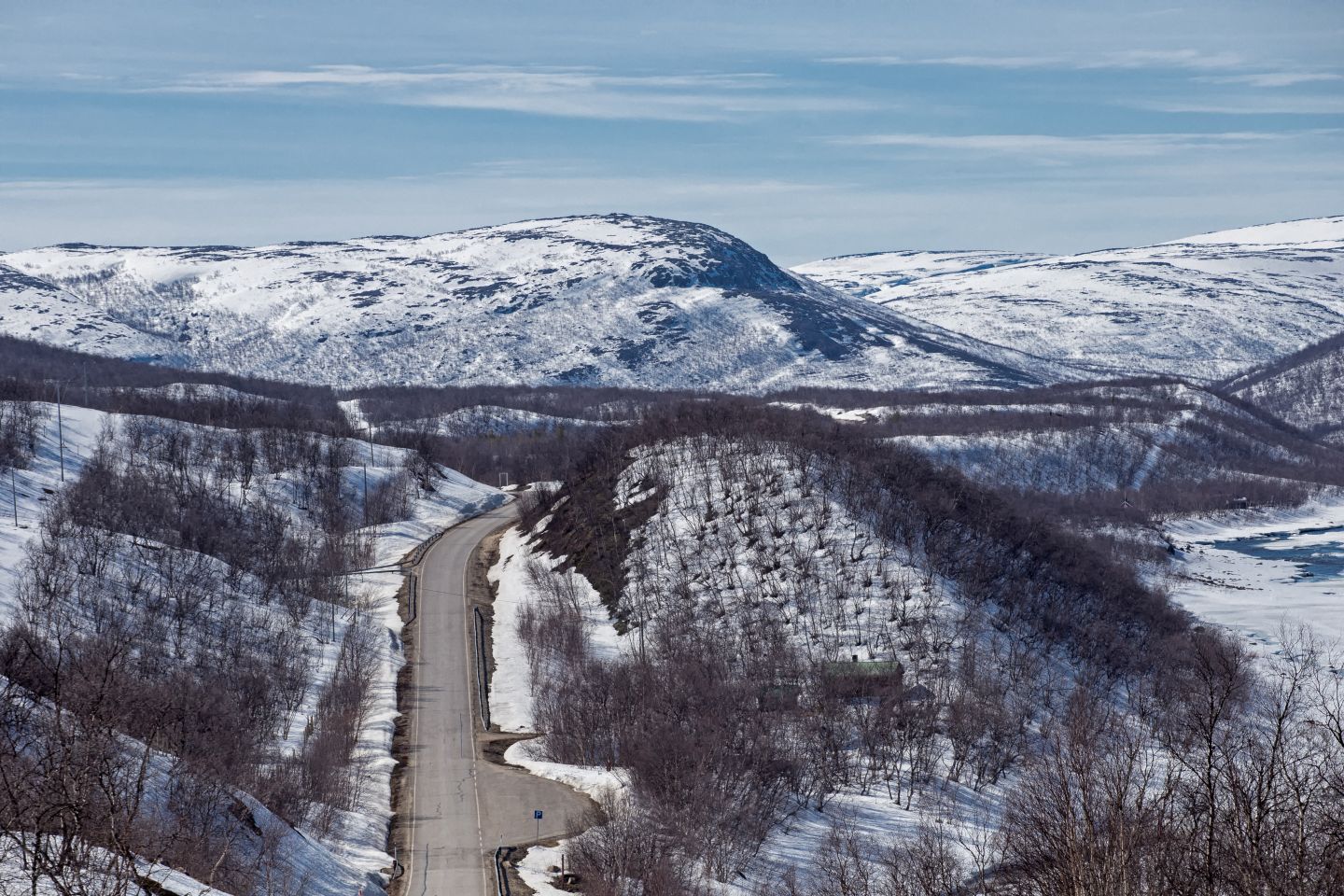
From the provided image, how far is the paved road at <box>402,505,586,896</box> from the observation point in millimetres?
44750

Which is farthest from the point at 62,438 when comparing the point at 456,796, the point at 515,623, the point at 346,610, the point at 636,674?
the point at 456,796

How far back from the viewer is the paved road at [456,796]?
147ft

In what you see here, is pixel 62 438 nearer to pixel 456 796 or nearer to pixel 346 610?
pixel 346 610

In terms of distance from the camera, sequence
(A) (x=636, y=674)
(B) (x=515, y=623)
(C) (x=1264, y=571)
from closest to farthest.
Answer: (A) (x=636, y=674)
(B) (x=515, y=623)
(C) (x=1264, y=571)

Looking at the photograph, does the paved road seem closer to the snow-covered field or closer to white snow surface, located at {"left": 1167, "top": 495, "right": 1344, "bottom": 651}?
the snow-covered field

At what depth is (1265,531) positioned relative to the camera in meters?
157

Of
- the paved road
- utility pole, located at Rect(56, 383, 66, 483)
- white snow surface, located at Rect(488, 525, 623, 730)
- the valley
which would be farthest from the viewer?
utility pole, located at Rect(56, 383, 66, 483)

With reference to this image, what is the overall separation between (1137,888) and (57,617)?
181ft

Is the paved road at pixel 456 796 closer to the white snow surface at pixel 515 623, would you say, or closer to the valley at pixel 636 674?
the valley at pixel 636 674

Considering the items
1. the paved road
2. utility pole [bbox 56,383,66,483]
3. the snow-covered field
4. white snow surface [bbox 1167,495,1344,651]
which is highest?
utility pole [bbox 56,383,66,483]

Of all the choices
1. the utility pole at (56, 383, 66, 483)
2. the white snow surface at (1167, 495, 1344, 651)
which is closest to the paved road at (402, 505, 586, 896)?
the utility pole at (56, 383, 66, 483)

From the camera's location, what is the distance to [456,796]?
52.9 metres

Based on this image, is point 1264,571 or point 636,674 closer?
point 636,674

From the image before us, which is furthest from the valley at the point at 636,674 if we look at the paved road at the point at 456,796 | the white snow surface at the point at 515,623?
the white snow surface at the point at 515,623
